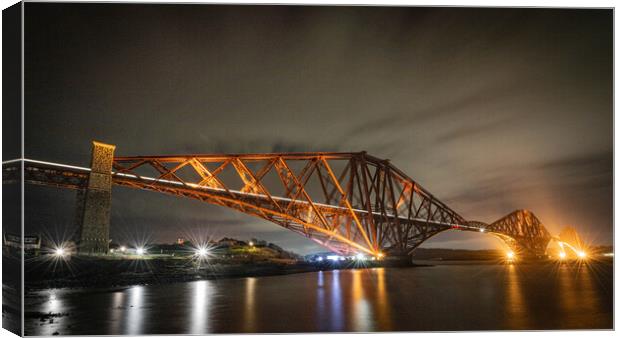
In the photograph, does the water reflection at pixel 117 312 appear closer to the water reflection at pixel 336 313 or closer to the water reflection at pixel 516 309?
the water reflection at pixel 336 313

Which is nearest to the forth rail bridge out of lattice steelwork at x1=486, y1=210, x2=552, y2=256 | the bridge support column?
the bridge support column

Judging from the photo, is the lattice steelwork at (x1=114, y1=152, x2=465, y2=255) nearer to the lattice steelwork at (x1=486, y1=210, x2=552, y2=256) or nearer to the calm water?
the calm water

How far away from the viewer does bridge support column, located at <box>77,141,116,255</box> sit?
48.7 feet

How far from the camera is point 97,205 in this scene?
619 inches

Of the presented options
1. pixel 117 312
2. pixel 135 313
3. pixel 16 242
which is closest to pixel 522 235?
pixel 135 313

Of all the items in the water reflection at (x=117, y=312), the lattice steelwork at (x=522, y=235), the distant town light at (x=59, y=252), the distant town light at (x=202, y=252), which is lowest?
the lattice steelwork at (x=522, y=235)

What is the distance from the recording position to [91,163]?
1616 centimetres

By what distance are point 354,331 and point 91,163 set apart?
10.4 metres

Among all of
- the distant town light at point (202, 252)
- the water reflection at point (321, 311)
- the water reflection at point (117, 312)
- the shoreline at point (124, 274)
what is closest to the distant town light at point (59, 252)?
the shoreline at point (124, 274)

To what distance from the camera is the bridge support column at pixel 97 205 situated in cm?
1484

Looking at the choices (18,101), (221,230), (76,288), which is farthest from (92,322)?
(221,230)

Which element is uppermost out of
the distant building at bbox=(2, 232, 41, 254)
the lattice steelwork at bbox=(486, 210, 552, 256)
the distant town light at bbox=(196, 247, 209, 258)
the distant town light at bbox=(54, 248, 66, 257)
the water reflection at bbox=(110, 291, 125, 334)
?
the distant building at bbox=(2, 232, 41, 254)

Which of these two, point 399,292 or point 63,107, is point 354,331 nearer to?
point 399,292

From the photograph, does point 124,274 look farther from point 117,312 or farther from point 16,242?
point 16,242
